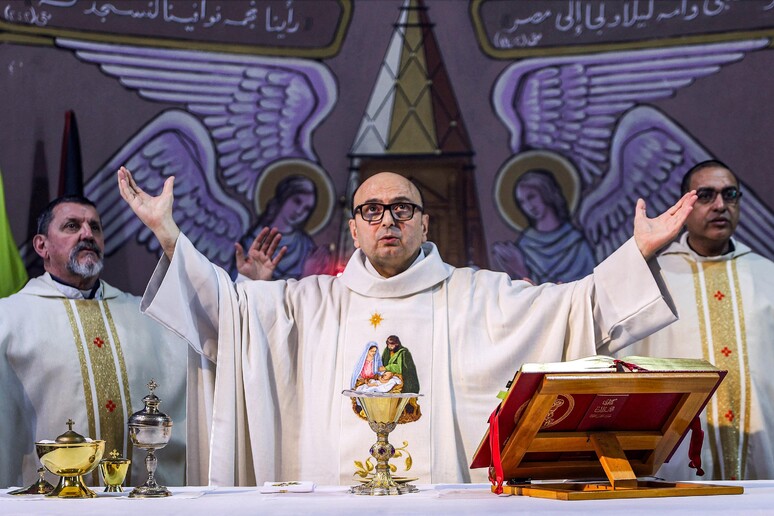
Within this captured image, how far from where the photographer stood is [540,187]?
6.43m

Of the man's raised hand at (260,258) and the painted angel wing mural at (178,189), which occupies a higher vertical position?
the painted angel wing mural at (178,189)

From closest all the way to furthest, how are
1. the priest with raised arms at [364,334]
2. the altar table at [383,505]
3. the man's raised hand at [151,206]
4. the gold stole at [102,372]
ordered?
the altar table at [383,505], the man's raised hand at [151,206], the priest with raised arms at [364,334], the gold stole at [102,372]

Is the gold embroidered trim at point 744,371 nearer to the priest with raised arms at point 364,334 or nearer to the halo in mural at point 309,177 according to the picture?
the priest with raised arms at point 364,334

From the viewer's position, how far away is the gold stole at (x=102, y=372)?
5.70 m

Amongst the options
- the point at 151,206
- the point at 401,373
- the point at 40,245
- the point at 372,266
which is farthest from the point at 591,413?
the point at 40,245

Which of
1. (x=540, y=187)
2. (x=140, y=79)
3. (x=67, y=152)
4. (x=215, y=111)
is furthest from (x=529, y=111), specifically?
(x=67, y=152)

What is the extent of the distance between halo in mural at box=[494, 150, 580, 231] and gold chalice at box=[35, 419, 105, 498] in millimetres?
3715

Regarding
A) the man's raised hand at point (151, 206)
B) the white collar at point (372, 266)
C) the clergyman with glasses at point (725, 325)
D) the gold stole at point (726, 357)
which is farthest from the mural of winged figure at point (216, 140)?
the gold stole at point (726, 357)

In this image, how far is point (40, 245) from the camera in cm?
603

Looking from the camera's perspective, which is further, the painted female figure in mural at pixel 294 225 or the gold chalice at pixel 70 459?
the painted female figure in mural at pixel 294 225

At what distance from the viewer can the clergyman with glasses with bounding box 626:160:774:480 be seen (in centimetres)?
561

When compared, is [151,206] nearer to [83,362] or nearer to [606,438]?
[83,362]

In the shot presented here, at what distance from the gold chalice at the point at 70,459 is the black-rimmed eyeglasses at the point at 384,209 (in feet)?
6.39

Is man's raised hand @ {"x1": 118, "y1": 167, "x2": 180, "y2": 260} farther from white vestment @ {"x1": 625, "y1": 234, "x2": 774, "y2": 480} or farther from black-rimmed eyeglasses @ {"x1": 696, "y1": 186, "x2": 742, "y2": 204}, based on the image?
black-rimmed eyeglasses @ {"x1": 696, "y1": 186, "x2": 742, "y2": 204}
